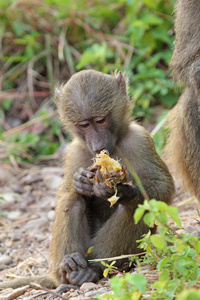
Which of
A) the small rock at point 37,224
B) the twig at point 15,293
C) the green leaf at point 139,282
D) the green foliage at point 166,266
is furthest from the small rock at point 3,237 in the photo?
the green leaf at point 139,282

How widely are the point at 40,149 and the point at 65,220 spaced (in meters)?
2.80

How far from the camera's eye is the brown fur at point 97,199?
8.76 ft

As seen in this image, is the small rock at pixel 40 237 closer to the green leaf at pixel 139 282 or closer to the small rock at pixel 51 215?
the small rock at pixel 51 215

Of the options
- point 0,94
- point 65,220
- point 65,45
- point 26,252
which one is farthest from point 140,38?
point 65,220

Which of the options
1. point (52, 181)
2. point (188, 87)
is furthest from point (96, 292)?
point (52, 181)

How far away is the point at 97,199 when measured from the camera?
2941 millimetres

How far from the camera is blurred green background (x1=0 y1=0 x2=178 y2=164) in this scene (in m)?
5.27

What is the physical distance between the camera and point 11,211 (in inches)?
174

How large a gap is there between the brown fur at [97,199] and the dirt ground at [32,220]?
9.2 inches

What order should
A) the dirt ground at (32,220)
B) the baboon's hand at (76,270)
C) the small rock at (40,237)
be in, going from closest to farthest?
the baboon's hand at (76,270) < the dirt ground at (32,220) < the small rock at (40,237)

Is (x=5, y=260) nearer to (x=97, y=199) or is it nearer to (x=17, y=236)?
(x=17, y=236)

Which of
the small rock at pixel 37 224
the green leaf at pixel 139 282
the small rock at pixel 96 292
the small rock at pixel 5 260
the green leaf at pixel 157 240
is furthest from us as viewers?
the small rock at pixel 37 224

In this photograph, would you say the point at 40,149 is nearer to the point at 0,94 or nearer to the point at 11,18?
the point at 0,94

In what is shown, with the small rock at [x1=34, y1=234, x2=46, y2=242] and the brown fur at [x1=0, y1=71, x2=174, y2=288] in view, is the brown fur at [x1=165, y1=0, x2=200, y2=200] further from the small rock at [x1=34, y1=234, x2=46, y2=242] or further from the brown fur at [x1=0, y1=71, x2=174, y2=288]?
the small rock at [x1=34, y1=234, x2=46, y2=242]
